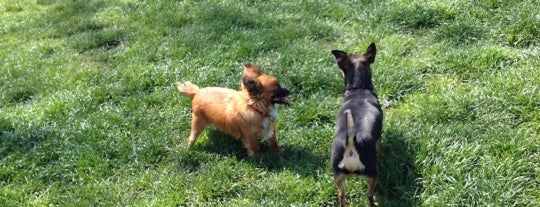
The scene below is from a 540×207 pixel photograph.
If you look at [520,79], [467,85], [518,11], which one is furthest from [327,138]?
[518,11]

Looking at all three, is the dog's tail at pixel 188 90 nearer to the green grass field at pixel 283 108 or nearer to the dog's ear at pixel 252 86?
the green grass field at pixel 283 108

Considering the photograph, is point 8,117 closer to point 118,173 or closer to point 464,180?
point 118,173

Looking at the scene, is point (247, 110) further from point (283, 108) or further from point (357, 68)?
point (357, 68)

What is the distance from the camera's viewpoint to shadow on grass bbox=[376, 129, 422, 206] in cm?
377

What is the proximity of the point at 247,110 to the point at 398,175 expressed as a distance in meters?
1.42

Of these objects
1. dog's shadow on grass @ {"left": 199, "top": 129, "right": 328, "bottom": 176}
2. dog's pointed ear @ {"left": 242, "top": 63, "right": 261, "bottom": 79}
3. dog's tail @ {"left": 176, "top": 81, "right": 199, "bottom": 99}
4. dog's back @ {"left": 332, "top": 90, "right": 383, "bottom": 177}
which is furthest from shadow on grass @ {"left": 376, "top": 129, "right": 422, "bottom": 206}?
dog's tail @ {"left": 176, "top": 81, "right": 199, "bottom": 99}

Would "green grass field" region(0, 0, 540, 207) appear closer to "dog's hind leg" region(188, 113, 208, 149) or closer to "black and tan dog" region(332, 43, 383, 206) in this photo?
"dog's hind leg" region(188, 113, 208, 149)

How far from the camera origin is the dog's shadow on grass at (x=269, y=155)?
430cm

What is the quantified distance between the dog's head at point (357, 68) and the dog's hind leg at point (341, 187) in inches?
42.5

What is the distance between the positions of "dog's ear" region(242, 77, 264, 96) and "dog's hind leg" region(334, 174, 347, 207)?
118 cm

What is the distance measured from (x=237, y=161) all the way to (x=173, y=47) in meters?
2.65

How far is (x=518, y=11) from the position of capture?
221 inches

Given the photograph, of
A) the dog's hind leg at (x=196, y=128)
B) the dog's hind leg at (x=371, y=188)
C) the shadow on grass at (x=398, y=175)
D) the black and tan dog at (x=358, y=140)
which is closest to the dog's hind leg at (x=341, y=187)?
the black and tan dog at (x=358, y=140)

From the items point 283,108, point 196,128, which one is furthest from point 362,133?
point 196,128
